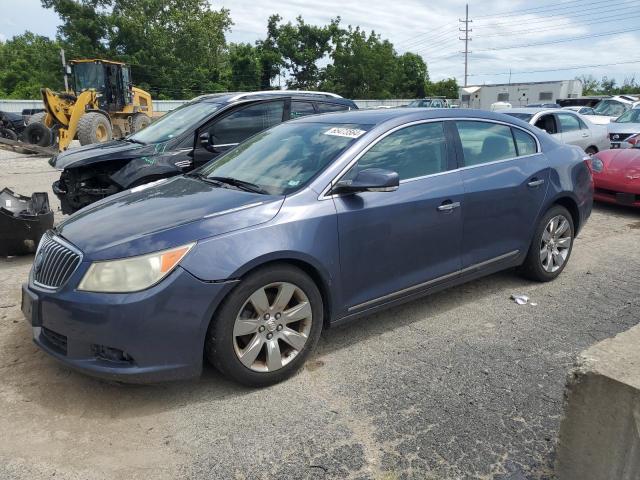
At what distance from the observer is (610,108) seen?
60.4ft

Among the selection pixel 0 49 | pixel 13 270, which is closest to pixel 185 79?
pixel 0 49

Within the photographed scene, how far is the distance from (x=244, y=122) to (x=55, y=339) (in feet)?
14.8

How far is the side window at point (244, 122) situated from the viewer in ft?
22.2

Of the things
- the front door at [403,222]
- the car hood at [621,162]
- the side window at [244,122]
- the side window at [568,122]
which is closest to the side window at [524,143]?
the front door at [403,222]

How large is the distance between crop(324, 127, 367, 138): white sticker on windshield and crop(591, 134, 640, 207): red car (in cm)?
608

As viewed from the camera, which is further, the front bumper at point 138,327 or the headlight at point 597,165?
the headlight at point 597,165

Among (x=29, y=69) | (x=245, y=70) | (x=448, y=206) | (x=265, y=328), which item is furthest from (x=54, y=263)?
(x=29, y=69)

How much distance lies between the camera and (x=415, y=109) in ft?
14.0

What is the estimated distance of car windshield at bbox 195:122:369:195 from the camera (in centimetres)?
361

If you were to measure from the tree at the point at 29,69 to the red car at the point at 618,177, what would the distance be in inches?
1712

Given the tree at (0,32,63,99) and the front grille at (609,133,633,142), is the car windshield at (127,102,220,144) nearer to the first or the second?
the front grille at (609,133,633,142)

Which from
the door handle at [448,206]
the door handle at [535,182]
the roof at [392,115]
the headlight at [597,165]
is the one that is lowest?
the headlight at [597,165]

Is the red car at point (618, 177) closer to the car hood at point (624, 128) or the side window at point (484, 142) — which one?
the side window at point (484, 142)

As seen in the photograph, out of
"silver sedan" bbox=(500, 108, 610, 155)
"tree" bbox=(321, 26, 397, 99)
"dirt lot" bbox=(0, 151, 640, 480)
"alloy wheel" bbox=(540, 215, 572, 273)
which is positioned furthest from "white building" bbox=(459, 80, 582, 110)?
"dirt lot" bbox=(0, 151, 640, 480)
